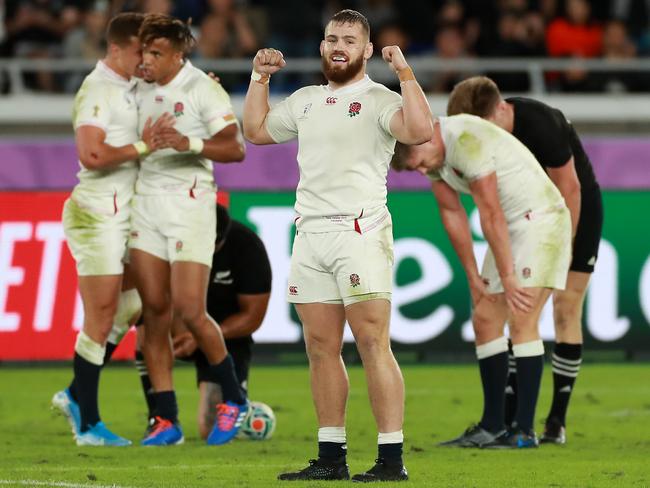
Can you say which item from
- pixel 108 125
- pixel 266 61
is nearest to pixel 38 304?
pixel 108 125

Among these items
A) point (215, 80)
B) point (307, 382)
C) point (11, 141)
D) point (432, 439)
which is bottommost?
point (307, 382)

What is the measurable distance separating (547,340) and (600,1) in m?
6.16

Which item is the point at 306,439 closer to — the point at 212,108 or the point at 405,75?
the point at 212,108

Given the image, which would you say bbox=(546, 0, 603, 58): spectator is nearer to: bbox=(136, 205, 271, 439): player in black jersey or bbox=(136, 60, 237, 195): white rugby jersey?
bbox=(136, 205, 271, 439): player in black jersey

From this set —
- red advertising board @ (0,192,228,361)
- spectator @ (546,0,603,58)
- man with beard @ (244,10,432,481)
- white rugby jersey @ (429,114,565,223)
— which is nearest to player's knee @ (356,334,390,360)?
man with beard @ (244,10,432,481)

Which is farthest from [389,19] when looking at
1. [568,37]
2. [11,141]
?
[11,141]

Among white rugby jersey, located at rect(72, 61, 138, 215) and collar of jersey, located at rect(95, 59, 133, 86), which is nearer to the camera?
white rugby jersey, located at rect(72, 61, 138, 215)

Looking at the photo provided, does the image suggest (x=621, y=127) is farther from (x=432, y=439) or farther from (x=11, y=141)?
(x=432, y=439)

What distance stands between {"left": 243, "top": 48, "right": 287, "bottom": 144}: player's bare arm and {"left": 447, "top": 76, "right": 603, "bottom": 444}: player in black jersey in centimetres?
193

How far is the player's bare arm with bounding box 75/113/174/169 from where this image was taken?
8.95 metres

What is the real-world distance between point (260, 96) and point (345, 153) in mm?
565

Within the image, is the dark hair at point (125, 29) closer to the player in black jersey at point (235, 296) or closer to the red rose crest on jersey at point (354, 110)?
the player in black jersey at point (235, 296)

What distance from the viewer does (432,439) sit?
9.34m

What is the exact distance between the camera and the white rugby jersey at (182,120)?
9.09 m
